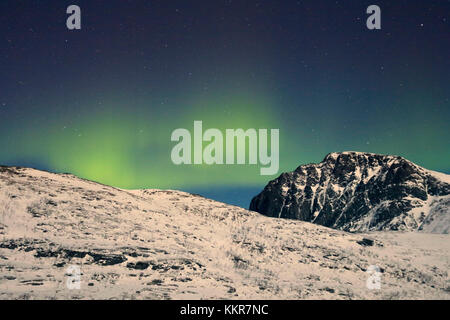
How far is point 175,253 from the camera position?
36031mm

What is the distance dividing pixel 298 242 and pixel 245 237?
21.4 feet

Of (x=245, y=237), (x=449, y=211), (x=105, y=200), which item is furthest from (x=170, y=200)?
(x=449, y=211)

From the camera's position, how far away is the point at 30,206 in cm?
4116

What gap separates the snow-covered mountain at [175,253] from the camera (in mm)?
27156

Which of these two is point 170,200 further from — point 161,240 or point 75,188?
point 161,240

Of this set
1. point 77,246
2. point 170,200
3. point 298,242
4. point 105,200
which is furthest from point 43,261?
point 170,200

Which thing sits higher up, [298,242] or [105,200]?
[105,200]

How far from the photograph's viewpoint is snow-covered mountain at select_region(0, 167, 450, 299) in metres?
27.2

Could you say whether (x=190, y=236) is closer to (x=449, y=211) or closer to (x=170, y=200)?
(x=170, y=200)

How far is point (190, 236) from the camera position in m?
44.1

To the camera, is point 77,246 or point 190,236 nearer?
point 77,246

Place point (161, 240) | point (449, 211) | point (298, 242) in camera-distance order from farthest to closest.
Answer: point (449, 211) → point (298, 242) → point (161, 240)

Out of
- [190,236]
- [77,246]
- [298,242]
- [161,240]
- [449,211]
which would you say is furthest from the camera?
[449,211]
